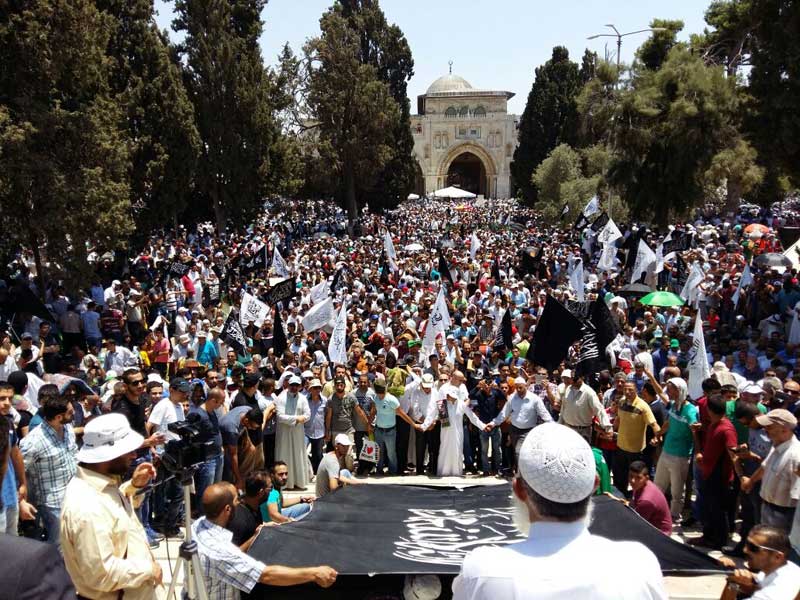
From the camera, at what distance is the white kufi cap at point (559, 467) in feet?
6.34

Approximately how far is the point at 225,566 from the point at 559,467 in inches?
101

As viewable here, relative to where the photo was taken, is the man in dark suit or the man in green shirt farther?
the man in green shirt

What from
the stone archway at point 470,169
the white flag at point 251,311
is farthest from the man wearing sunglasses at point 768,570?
the stone archway at point 470,169

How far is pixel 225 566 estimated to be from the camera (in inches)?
154

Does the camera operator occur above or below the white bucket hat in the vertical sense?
below

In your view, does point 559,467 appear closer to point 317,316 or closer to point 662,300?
point 317,316

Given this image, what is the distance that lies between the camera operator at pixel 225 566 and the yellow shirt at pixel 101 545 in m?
0.57

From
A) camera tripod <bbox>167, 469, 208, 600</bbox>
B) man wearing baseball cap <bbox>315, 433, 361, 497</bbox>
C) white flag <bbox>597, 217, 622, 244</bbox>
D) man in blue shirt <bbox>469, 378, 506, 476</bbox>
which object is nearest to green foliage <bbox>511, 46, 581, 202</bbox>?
white flag <bbox>597, 217, 622, 244</bbox>

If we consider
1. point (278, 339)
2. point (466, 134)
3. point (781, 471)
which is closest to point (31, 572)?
point (781, 471)

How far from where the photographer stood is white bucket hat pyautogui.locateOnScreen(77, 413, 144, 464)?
3.35 m

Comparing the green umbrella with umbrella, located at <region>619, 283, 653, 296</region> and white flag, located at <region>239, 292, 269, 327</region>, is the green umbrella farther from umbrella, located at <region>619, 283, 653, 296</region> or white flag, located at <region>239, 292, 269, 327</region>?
white flag, located at <region>239, 292, 269, 327</region>

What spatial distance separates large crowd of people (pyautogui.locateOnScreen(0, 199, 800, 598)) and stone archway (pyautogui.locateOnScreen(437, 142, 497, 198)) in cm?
5737

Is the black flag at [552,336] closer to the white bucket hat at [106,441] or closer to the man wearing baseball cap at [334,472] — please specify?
the man wearing baseball cap at [334,472]

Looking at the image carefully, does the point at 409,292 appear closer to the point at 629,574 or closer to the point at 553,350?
the point at 553,350
